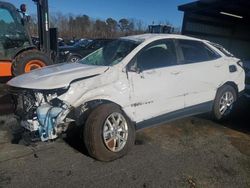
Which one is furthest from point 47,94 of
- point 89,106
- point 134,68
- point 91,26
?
point 91,26

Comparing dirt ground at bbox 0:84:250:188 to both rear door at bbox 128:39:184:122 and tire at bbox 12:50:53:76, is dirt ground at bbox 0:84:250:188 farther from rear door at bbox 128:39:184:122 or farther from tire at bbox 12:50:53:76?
tire at bbox 12:50:53:76

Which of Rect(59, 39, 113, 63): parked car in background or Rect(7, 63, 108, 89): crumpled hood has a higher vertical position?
Rect(7, 63, 108, 89): crumpled hood

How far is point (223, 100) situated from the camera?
250 inches

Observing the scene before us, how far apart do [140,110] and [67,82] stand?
1276 mm

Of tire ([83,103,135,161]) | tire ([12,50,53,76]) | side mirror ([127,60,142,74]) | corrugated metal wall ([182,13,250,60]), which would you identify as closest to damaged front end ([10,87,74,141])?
tire ([83,103,135,161])

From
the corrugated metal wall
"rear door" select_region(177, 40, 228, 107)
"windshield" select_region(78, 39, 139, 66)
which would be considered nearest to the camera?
"windshield" select_region(78, 39, 139, 66)

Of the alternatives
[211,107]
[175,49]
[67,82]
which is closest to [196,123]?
[211,107]

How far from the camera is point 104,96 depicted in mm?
4461

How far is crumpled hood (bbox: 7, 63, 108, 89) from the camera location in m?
4.22

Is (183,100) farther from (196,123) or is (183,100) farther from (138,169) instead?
(138,169)

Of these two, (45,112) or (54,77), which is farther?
(54,77)

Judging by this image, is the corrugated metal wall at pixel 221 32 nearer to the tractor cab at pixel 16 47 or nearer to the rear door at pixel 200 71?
the tractor cab at pixel 16 47

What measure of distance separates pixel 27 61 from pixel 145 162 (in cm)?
556

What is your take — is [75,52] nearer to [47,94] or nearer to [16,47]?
[16,47]
